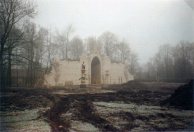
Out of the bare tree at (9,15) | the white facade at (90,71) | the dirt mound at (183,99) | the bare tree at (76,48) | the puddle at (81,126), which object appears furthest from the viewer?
the bare tree at (76,48)

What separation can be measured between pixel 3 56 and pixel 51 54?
649 inches

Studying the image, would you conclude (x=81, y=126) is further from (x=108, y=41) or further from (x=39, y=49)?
(x=108, y=41)

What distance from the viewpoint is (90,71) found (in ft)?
94.3

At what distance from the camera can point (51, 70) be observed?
25047 mm

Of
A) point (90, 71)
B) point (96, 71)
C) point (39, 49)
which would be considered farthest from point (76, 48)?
point (39, 49)

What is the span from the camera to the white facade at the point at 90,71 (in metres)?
25.5

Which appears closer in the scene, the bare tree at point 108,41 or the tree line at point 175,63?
the tree line at point 175,63

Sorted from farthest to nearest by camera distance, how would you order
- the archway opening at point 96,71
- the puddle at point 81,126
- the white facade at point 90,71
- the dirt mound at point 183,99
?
the archway opening at point 96,71 → the white facade at point 90,71 → the dirt mound at point 183,99 → the puddle at point 81,126

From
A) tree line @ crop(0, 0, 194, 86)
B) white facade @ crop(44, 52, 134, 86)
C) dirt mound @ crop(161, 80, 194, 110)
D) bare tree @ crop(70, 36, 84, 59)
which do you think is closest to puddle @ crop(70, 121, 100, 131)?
dirt mound @ crop(161, 80, 194, 110)

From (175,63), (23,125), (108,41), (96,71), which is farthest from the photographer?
(108,41)

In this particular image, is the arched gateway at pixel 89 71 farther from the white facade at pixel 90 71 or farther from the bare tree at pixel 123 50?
the bare tree at pixel 123 50

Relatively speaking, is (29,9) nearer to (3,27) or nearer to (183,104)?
(3,27)

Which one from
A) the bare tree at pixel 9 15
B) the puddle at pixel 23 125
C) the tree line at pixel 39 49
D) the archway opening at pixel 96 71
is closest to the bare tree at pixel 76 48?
the tree line at pixel 39 49

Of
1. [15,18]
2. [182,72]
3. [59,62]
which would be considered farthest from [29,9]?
[182,72]
